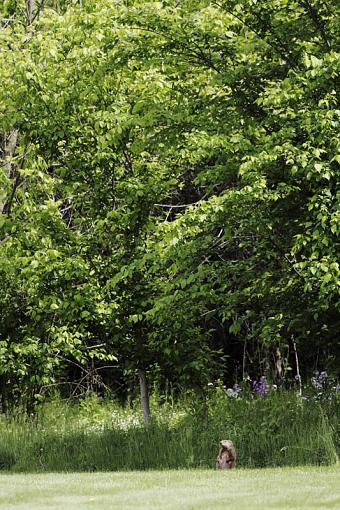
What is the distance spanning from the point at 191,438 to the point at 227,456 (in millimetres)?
1281

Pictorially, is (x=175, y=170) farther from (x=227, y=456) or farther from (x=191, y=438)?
(x=227, y=456)

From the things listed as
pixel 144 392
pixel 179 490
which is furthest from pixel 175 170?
pixel 179 490

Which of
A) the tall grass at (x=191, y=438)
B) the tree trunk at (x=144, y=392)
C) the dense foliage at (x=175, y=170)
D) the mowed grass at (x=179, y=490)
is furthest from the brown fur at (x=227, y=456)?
the tree trunk at (x=144, y=392)

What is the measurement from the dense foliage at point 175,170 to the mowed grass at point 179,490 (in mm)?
1845

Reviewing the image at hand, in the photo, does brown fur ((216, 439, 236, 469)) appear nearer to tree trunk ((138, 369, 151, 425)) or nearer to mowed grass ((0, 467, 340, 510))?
mowed grass ((0, 467, 340, 510))

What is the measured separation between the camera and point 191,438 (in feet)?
34.9

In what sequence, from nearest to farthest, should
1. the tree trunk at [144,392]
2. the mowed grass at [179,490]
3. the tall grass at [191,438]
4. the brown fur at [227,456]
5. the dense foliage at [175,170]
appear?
the mowed grass at [179,490]
the brown fur at [227,456]
the dense foliage at [175,170]
the tall grass at [191,438]
the tree trunk at [144,392]

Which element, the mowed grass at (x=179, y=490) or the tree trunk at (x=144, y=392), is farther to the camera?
the tree trunk at (x=144, y=392)

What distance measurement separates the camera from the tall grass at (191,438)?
1002cm

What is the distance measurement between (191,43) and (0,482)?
16.8 ft

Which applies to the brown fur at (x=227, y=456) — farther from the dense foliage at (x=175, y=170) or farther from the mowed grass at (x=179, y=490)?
the dense foliage at (x=175, y=170)

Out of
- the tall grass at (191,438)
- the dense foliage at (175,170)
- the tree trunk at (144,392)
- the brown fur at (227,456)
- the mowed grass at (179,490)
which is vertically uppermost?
the dense foliage at (175,170)

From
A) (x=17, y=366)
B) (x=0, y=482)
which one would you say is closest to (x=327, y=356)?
(x=17, y=366)

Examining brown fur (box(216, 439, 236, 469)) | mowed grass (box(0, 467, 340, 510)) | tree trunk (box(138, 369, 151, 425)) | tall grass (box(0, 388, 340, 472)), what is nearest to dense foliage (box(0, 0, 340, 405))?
tree trunk (box(138, 369, 151, 425))
